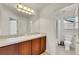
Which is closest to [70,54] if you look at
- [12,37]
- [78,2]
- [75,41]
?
[75,41]

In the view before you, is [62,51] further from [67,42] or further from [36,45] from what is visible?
[36,45]

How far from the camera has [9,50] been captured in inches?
78.2

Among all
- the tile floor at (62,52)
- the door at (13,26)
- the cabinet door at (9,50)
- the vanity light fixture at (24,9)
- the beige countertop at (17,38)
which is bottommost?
the tile floor at (62,52)

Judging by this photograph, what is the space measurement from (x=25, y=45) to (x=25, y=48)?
0.06m

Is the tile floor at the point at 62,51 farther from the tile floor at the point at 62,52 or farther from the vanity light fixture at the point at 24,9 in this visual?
the vanity light fixture at the point at 24,9

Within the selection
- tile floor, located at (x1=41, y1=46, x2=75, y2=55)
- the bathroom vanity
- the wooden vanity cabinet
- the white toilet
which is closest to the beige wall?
the bathroom vanity

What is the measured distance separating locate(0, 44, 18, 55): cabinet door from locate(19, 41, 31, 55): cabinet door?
0.09m

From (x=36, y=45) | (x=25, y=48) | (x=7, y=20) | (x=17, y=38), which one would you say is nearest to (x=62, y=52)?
(x=36, y=45)

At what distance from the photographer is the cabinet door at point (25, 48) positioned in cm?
A: 211

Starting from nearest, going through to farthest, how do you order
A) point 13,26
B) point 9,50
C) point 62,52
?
point 9,50 < point 62,52 < point 13,26

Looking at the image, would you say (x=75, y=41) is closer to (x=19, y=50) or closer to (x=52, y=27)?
(x=52, y=27)

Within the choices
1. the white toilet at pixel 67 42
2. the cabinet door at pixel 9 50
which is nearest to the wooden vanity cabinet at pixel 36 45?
the cabinet door at pixel 9 50

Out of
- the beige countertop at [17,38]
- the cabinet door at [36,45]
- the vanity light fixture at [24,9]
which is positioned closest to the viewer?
the beige countertop at [17,38]

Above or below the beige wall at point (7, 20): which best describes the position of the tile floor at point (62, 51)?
below
